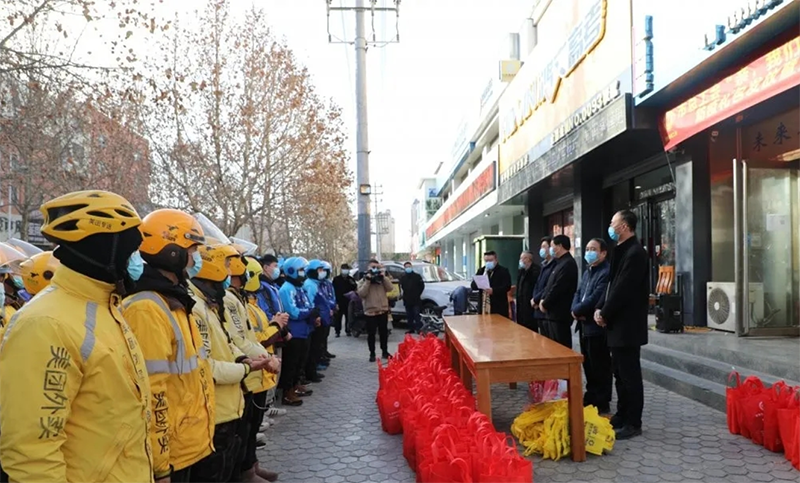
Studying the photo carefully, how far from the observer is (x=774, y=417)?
4254mm

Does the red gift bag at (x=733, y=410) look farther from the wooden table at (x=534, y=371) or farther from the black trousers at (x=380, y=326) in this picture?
the black trousers at (x=380, y=326)

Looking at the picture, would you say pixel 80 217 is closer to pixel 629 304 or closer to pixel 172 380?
pixel 172 380

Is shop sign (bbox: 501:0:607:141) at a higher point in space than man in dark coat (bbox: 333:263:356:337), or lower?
higher

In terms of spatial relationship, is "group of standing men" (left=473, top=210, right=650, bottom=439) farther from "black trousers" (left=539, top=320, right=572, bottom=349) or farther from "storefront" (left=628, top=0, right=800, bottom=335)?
"storefront" (left=628, top=0, right=800, bottom=335)

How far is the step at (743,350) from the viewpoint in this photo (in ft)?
18.2

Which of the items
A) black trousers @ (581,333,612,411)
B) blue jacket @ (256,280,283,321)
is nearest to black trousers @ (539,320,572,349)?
black trousers @ (581,333,612,411)

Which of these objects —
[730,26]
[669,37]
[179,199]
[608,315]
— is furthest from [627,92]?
[179,199]

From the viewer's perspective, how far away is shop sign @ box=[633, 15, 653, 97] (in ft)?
26.3

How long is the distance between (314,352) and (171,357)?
589 cm

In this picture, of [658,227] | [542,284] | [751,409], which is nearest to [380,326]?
[542,284]

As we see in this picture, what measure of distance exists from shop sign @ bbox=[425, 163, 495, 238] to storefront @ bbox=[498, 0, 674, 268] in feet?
9.74

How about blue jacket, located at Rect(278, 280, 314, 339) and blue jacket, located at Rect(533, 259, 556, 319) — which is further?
blue jacket, located at Rect(278, 280, 314, 339)

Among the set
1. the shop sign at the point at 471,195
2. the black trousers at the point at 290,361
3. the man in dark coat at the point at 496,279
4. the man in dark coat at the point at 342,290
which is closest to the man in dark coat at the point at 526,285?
the man in dark coat at the point at 496,279

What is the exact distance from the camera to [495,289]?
363 inches
